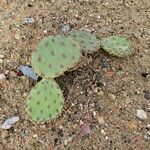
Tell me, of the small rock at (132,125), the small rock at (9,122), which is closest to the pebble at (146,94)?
the small rock at (132,125)

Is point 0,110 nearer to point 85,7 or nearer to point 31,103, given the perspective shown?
point 31,103

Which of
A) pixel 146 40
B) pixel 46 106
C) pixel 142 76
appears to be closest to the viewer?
pixel 46 106

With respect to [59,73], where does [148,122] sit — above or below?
below

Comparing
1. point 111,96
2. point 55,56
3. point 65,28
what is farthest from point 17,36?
point 111,96

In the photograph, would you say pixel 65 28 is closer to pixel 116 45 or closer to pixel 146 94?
pixel 116 45

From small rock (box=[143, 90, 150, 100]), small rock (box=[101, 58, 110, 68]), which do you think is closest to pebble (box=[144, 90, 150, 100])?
small rock (box=[143, 90, 150, 100])

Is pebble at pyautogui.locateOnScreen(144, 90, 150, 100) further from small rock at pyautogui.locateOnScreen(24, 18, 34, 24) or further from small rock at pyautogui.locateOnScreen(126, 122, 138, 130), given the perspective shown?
small rock at pyautogui.locateOnScreen(24, 18, 34, 24)

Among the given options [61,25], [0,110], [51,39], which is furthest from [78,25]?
[0,110]
